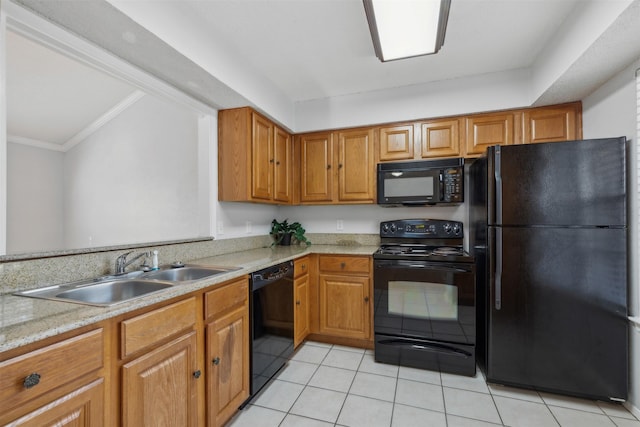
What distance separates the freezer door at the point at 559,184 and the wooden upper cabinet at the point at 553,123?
0.65m

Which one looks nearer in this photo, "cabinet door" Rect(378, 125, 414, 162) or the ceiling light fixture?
the ceiling light fixture

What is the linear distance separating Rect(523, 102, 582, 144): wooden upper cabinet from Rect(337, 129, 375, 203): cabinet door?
1332 mm

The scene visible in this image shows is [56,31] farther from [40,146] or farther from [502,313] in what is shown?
[40,146]

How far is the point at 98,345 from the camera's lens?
95 centimetres

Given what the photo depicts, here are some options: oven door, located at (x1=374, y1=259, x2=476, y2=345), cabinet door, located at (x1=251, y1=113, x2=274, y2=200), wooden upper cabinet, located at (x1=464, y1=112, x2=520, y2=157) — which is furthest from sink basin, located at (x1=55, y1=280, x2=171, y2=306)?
wooden upper cabinet, located at (x1=464, y1=112, x2=520, y2=157)

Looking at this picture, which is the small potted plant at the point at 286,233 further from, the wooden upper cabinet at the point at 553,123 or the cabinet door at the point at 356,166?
the wooden upper cabinet at the point at 553,123

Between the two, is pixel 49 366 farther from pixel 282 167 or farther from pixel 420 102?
pixel 420 102

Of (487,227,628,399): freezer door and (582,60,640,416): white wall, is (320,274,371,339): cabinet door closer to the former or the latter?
(487,227,628,399): freezer door

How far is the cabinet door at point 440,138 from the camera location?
2605 mm

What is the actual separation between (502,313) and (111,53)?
2888 millimetres

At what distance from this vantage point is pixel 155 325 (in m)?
1.15

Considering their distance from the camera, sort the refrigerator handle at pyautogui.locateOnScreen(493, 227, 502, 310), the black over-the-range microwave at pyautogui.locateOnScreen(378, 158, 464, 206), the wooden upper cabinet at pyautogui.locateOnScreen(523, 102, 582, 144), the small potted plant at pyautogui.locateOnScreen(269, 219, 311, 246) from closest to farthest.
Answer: the refrigerator handle at pyautogui.locateOnScreen(493, 227, 502, 310), the wooden upper cabinet at pyautogui.locateOnScreen(523, 102, 582, 144), the black over-the-range microwave at pyautogui.locateOnScreen(378, 158, 464, 206), the small potted plant at pyautogui.locateOnScreen(269, 219, 311, 246)

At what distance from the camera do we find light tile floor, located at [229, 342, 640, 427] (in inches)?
65.4

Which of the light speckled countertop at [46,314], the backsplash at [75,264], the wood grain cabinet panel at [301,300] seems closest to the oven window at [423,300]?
the wood grain cabinet panel at [301,300]
